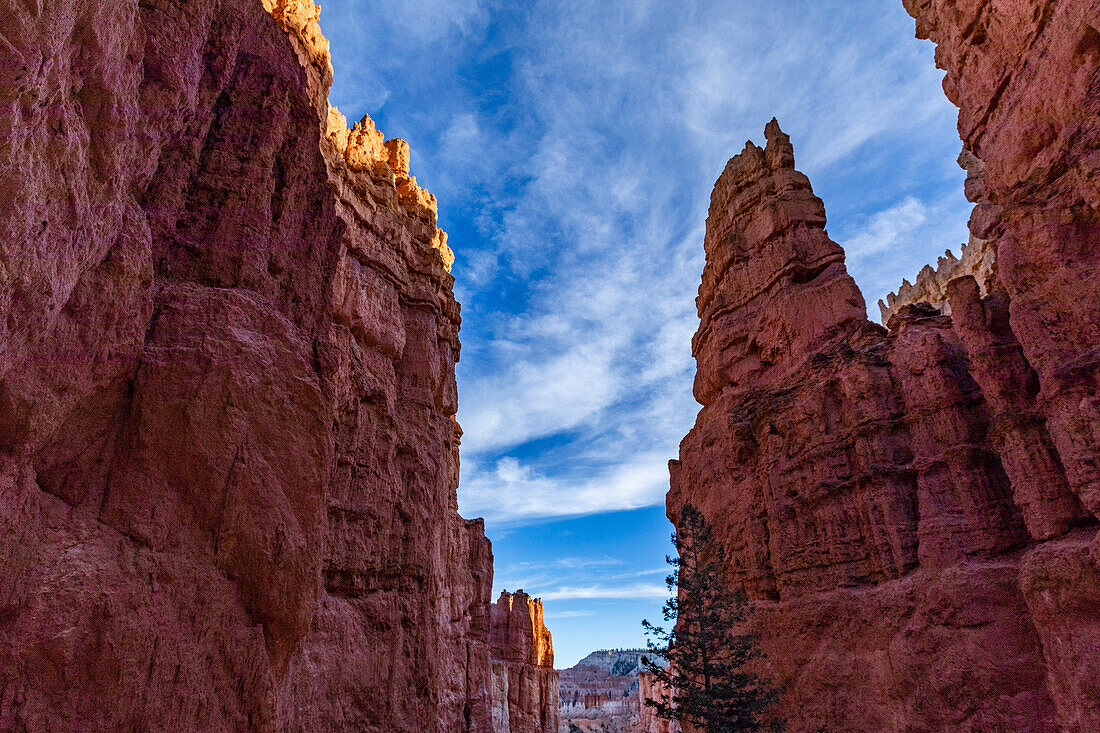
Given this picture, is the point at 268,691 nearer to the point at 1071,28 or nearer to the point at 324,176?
the point at 324,176

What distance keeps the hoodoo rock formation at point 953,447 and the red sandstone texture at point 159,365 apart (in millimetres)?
18035

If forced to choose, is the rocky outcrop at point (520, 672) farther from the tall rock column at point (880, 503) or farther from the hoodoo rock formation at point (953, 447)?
the hoodoo rock formation at point (953, 447)

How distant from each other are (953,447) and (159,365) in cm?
2273

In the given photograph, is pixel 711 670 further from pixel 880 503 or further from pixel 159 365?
pixel 159 365

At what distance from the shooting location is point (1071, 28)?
14727 mm

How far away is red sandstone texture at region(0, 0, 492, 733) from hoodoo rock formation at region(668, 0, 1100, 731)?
18035mm

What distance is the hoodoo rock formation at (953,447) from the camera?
48.7ft

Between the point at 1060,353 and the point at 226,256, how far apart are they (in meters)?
19.5

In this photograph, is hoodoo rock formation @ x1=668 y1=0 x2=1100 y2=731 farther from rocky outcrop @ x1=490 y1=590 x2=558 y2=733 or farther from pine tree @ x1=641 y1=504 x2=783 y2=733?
rocky outcrop @ x1=490 y1=590 x2=558 y2=733

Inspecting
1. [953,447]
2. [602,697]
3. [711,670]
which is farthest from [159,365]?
[602,697]

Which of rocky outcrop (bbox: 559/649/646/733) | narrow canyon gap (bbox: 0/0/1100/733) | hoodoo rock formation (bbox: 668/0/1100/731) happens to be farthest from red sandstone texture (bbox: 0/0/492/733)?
rocky outcrop (bbox: 559/649/646/733)

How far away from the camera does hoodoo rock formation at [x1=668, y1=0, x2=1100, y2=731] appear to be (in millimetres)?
14852

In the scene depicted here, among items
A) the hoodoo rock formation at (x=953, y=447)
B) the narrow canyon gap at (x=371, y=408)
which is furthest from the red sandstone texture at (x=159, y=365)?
the hoodoo rock formation at (x=953, y=447)

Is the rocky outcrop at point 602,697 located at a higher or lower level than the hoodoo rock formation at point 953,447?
lower
